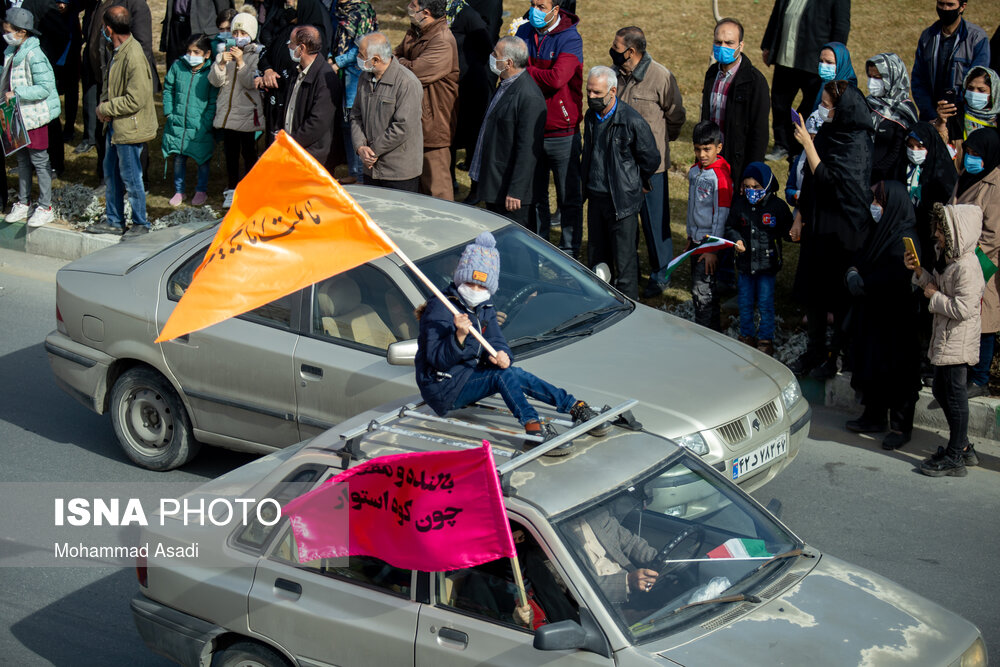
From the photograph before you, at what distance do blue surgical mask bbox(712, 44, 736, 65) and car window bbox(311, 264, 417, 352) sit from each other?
509 centimetres

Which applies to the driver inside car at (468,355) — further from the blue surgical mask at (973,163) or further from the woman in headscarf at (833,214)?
the blue surgical mask at (973,163)

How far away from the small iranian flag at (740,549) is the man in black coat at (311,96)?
26.3 ft

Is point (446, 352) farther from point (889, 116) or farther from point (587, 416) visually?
point (889, 116)

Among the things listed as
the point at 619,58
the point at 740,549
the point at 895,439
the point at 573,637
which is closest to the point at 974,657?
the point at 740,549

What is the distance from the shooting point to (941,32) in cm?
1158

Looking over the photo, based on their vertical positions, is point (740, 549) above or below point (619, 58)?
below

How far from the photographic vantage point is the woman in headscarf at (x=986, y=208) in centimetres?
848

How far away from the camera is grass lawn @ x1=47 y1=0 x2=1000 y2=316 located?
1418 cm

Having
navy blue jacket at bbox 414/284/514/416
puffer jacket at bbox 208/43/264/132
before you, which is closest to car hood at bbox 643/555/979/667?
navy blue jacket at bbox 414/284/514/416

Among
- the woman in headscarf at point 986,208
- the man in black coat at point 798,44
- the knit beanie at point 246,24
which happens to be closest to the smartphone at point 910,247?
the woman in headscarf at point 986,208

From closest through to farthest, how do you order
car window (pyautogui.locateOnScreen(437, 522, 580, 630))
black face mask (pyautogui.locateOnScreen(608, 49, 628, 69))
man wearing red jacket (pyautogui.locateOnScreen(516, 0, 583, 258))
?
1. car window (pyautogui.locateOnScreen(437, 522, 580, 630))
2. black face mask (pyautogui.locateOnScreen(608, 49, 628, 69))
3. man wearing red jacket (pyautogui.locateOnScreen(516, 0, 583, 258))

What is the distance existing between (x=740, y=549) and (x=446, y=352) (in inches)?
69.4

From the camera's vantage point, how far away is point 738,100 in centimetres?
1091

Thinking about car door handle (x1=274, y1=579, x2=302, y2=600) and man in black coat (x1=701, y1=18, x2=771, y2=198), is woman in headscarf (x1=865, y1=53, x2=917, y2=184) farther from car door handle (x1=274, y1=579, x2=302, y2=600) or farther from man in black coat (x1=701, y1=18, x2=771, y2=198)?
car door handle (x1=274, y1=579, x2=302, y2=600)
